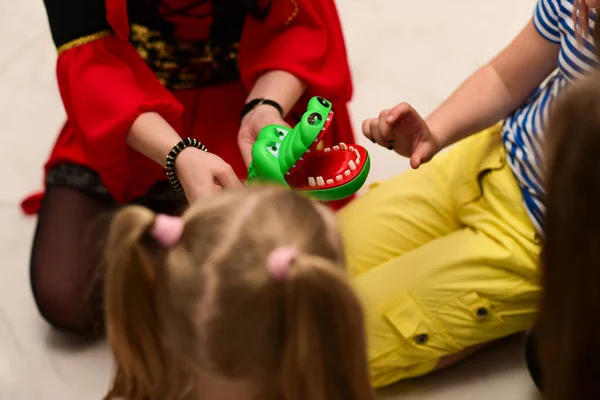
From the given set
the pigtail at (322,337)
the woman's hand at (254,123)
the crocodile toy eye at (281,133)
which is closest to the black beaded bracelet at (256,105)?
the woman's hand at (254,123)

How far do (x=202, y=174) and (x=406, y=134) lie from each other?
0.76 feet

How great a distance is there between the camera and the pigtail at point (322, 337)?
0.44m

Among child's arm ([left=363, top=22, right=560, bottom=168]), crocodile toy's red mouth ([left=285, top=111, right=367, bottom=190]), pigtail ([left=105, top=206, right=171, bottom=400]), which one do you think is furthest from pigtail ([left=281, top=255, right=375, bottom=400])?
child's arm ([left=363, top=22, right=560, bottom=168])

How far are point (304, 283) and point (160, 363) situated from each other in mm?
172

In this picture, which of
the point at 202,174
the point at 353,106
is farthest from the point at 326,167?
the point at 353,106

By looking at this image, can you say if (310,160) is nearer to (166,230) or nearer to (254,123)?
(254,123)

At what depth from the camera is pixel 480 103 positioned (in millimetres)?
807

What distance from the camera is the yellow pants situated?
785mm

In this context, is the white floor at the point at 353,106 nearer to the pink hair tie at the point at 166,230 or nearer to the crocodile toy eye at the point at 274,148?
the crocodile toy eye at the point at 274,148

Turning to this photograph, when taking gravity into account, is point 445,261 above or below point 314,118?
below

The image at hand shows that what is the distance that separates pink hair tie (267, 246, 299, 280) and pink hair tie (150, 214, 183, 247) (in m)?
0.07

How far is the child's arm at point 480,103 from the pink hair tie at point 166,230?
341mm

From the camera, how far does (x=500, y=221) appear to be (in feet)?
2.60

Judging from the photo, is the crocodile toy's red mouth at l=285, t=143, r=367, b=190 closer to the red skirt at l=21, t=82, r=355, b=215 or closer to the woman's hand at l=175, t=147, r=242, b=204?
the woman's hand at l=175, t=147, r=242, b=204
